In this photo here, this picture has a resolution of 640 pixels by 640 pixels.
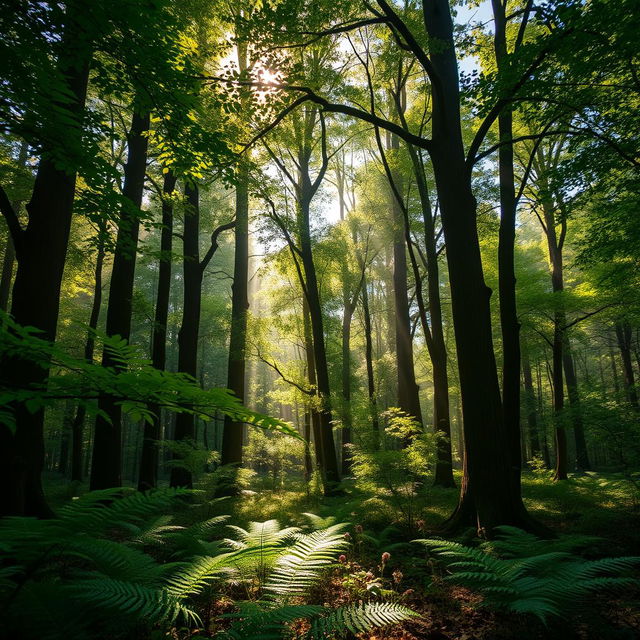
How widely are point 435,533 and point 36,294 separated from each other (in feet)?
21.3

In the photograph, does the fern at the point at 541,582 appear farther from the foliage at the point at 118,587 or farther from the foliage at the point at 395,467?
the foliage at the point at 395,467

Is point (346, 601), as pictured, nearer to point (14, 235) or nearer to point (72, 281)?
point (14, 235)

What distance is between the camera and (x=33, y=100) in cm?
291

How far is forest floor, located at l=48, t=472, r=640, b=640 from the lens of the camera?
246 cm

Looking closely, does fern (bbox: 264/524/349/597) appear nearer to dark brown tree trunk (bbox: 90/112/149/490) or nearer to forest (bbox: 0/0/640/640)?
forest (bbox: 0/0/640/640)

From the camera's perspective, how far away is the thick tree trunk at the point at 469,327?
4.76 m

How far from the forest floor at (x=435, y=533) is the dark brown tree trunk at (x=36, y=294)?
3.53m

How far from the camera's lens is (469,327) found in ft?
17.0

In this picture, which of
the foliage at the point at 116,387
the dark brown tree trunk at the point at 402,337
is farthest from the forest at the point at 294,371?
the dark brown tree trunk at the point at 402,337

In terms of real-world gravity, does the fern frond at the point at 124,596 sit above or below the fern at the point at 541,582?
above

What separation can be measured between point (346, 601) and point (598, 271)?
1289 centimetres

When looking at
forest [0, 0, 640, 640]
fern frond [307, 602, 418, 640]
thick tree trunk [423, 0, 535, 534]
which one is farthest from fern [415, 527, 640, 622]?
thick tree trunk [423, 0, 535, 534]

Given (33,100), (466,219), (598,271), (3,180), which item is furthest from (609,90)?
(3,180)

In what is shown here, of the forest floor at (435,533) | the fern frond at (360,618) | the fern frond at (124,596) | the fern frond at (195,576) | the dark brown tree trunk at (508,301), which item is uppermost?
the dark brown tree trunk at (508,301)
